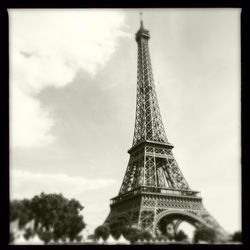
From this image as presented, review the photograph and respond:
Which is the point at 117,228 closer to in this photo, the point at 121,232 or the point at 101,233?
the point at 121,232

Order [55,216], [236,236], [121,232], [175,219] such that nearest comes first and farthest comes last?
1. [236,236]
2. [55,216]
3. [121,232]
4. [175,219]

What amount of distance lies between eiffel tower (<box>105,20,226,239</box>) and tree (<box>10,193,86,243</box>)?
3957 mm

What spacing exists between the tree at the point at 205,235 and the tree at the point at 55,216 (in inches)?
249

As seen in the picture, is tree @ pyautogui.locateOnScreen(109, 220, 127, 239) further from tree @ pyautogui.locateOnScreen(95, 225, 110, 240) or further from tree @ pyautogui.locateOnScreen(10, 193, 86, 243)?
tree @ pyautogui.locateOnScreen(10, 193, 86, 243)

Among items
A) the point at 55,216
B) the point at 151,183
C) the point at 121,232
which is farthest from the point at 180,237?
the point at 55,216

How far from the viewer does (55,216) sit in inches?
853

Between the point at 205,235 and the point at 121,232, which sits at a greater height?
the point at 205,235

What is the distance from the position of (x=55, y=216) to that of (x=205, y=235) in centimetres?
845

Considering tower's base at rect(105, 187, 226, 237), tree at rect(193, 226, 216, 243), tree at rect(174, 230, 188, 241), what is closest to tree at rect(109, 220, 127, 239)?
tower's base at rect(105, 187, 226, 237)

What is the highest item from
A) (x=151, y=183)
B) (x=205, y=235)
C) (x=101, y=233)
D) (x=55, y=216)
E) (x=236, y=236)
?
(x=151, y=183)
